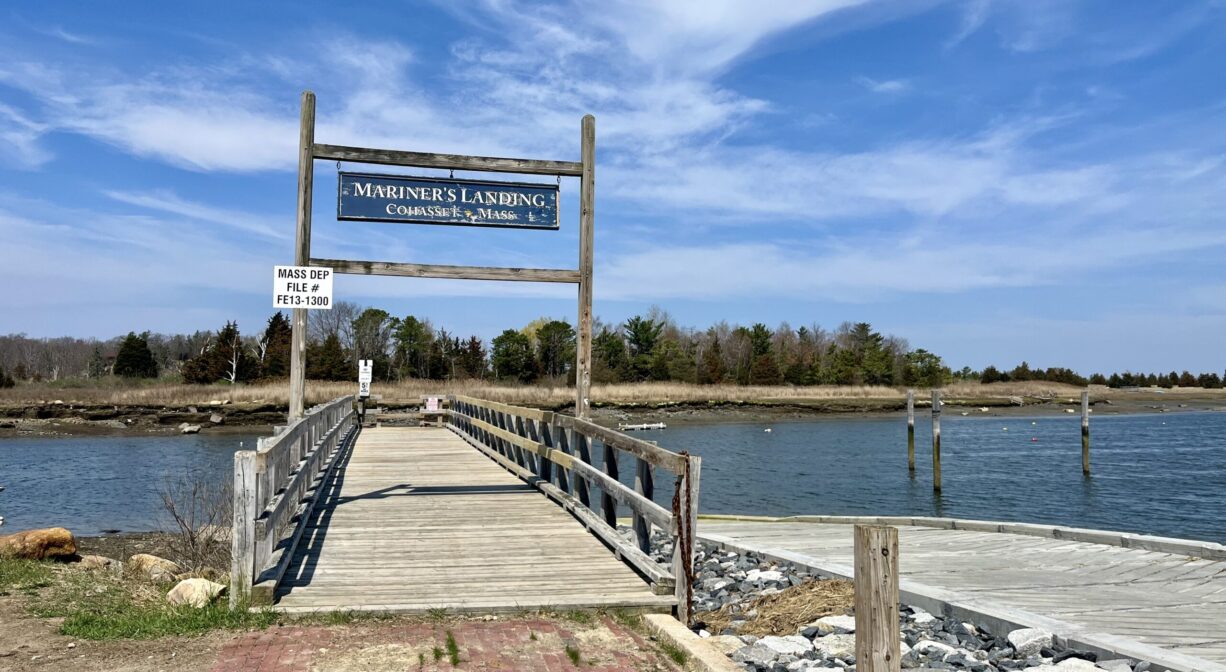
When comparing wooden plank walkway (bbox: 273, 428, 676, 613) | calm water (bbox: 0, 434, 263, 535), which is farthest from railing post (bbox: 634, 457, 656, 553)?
calm water (bbox: 0, 434, 263, 535)

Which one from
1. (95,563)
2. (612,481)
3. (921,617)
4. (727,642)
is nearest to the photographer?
(727,642)

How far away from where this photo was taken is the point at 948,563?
9211 millimetres

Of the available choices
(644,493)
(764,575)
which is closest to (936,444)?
(764,575)

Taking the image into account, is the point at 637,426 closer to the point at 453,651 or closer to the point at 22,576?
the point at 22,576

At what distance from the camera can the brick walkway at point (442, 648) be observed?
502 centimetres

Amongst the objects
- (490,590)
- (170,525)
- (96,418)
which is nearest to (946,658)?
(490,590)

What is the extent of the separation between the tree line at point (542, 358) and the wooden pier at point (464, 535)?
2620 inches

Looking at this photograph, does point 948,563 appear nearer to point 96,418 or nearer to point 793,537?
point 793,537

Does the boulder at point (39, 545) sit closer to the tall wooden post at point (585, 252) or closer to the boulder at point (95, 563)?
the boulder at point (95, 563)

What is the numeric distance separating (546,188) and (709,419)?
59116 millimetres

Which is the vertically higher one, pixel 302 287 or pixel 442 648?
pixel 302 287

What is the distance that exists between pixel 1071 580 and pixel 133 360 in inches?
3620

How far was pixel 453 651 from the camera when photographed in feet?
17.2

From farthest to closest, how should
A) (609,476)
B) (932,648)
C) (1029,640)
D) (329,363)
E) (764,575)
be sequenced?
(329,363) < (764,575) < (609,476) < (932,648) < (1029,640)
